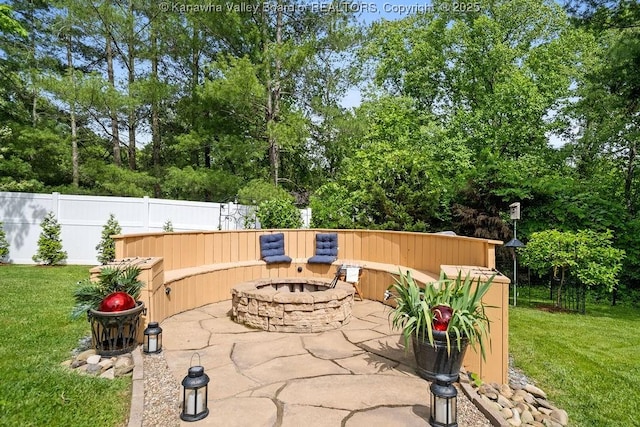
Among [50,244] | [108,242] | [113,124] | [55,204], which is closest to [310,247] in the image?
[108,242]

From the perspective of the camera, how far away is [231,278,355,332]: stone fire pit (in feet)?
14.2

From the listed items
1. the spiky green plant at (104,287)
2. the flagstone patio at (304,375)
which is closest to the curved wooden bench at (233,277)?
the flagstone patio at (304,375)

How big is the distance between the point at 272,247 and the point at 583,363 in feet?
15.6

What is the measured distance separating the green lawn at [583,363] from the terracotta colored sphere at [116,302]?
3.69 m

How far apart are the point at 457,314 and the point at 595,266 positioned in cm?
490

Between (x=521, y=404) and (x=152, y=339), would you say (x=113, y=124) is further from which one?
(x=521, y=404)

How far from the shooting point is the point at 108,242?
8.43m

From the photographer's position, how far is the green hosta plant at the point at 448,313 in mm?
2816

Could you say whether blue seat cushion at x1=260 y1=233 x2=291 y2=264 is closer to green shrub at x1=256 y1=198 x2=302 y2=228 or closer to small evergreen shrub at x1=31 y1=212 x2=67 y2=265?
green shrub at x1=256 y1=198 x2=302 y2=228

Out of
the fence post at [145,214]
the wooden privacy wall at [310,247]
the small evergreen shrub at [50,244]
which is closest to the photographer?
the wooden privacy wall at [310,247]

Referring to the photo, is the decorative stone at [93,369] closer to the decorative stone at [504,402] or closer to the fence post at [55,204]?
the decorative stone at [504,402]

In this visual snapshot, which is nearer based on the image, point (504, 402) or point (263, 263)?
point (504, 402)

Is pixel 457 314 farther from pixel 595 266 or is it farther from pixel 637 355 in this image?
pixel 595 266

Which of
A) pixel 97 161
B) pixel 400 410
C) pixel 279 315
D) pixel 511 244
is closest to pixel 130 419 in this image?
pixel 400 410
